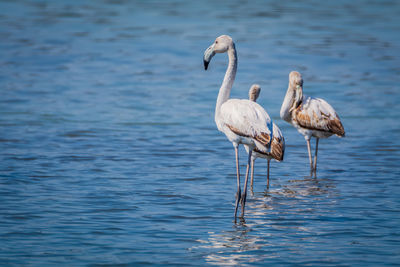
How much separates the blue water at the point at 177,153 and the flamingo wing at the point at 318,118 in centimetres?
66

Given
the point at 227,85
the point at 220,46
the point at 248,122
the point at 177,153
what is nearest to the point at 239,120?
the point at 248,122

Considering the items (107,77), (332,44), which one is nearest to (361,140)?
(107,77)

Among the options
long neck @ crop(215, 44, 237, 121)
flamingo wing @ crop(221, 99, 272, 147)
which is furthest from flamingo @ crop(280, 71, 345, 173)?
flamingo wing @ crop(221, 99, 272, 147)

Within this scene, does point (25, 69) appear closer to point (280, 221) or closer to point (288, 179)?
point (288, 179)

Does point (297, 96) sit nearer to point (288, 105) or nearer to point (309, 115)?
point (288, 105)

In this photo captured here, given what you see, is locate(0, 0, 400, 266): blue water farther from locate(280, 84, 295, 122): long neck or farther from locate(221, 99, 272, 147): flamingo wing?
locate(221, 99, 272, 147): flamingo wing

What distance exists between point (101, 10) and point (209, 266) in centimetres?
2720

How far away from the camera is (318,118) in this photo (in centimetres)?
1086

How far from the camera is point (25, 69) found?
19.5m

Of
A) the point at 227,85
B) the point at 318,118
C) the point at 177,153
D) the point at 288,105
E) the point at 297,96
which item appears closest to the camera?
the point at 227,85

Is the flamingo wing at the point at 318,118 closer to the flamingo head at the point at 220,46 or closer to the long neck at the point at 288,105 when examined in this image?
the long neck at the point at 288,105

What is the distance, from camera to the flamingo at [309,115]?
10875 millimetres

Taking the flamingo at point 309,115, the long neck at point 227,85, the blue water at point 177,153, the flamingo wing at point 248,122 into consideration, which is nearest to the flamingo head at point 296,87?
the flamingo at point 309,115

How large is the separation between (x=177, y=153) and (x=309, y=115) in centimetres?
240
